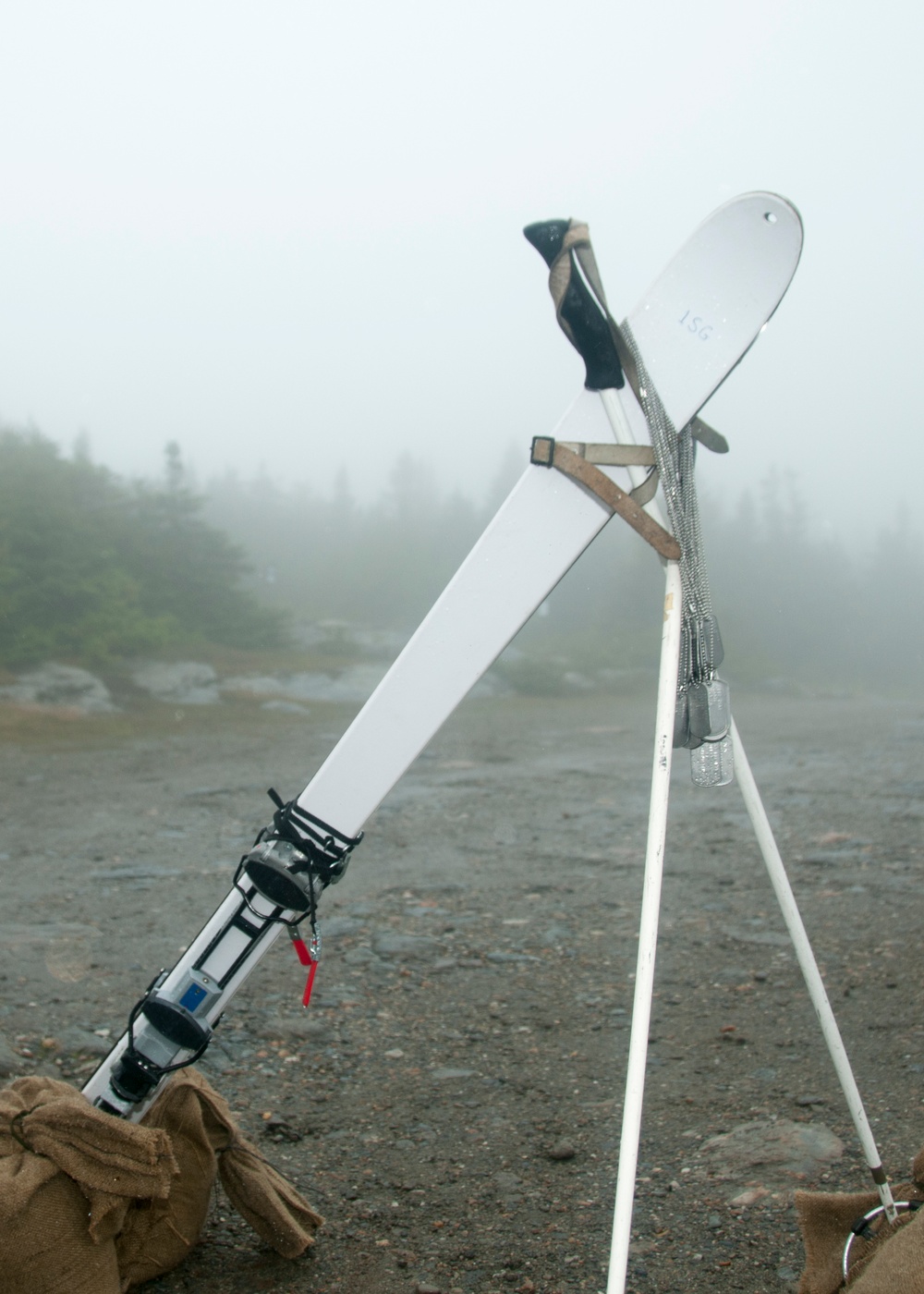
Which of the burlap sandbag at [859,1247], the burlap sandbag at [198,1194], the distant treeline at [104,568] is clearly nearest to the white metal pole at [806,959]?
the burlap sandbag at [859,1247]

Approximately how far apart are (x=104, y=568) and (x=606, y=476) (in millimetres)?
12234

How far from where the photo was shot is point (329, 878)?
1.66 metres

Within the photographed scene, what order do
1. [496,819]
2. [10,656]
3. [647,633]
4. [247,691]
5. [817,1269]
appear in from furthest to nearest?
[647,633]
[247,691]
[10,656]
[496,819]
[817,1269]

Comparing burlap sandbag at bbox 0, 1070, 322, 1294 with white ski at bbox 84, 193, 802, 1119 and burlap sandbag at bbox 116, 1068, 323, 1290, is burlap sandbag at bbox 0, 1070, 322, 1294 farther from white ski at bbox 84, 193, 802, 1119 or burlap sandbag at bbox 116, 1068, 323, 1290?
white ski at bbox 84, 193, 802, 1119

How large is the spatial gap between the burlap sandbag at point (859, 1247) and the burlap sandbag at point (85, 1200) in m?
0.83

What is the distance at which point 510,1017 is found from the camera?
290cm

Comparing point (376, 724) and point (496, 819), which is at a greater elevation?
point (376, 724)

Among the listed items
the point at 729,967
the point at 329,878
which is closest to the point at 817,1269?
the point at 329,878

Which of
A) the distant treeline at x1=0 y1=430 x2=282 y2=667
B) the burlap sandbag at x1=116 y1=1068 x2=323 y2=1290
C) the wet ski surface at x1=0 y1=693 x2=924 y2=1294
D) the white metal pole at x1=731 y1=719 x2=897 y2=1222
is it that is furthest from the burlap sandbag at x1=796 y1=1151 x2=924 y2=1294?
the distant treeline at x1=0 y1=430 x2=282 y2=667

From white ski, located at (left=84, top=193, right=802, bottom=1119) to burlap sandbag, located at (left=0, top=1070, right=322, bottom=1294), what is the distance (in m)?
0.15

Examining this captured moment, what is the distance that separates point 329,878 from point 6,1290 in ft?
2.38

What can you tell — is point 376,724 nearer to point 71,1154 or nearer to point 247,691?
point 71,1154

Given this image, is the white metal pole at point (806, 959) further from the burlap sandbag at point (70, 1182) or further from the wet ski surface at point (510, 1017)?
the burlap sandbag at point (70, 1182)

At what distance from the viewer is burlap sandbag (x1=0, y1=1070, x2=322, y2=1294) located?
1.43 meters
